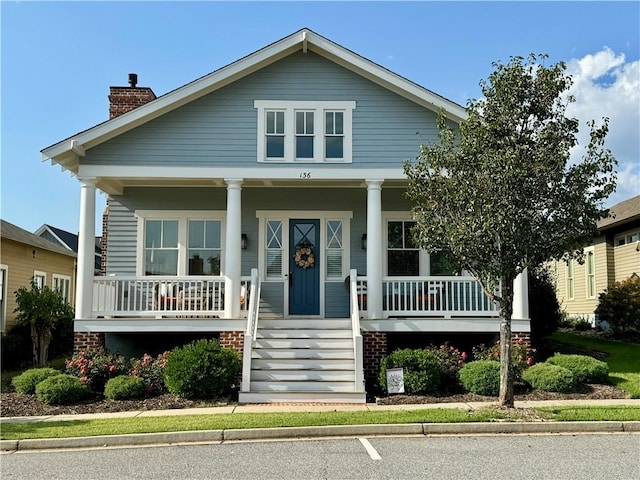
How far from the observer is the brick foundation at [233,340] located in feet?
41.1

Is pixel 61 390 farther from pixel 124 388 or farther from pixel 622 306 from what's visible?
pixel 622 306

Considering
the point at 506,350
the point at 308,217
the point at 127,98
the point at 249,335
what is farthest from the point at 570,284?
the point at 127,98

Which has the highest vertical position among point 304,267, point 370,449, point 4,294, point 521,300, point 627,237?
point 627,237

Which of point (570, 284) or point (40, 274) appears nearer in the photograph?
point (40, 274)

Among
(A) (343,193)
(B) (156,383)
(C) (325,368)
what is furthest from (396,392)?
(A) (343,193)

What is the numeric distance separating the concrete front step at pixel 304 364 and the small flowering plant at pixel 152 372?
178cm

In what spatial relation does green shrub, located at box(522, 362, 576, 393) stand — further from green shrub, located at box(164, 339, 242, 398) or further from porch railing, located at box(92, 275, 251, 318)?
porch railing, located at box(92, 275, 251, 318)

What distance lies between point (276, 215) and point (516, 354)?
21.6 ft

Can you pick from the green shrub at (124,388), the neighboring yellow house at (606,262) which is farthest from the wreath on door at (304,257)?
the neighboring yellow house at (606,262)

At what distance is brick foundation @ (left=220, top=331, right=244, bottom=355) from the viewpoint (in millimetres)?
12531

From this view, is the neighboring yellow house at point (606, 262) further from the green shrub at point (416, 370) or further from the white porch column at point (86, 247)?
the white porch column at point (86, 247)

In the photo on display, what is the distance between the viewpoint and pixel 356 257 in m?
15.1

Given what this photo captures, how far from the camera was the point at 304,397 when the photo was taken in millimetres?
10758

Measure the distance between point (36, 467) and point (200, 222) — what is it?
29.3 feet
